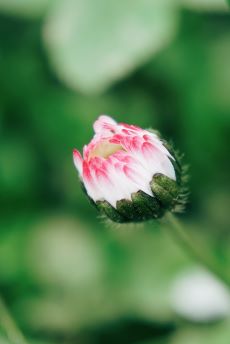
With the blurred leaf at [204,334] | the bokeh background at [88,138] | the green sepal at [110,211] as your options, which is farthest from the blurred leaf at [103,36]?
the green sepal at [110,211]

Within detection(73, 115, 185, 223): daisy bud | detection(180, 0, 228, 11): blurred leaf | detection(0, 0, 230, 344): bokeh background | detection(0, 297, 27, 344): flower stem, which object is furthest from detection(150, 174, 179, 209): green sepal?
detection(180, 0, 228, 11): blurred leaf

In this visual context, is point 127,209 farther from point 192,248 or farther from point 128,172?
point 192,248

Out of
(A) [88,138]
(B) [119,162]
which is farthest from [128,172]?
(A) [88,138]

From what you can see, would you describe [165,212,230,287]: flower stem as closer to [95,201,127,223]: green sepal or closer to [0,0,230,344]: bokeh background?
[95,201,127,223]: green sepal

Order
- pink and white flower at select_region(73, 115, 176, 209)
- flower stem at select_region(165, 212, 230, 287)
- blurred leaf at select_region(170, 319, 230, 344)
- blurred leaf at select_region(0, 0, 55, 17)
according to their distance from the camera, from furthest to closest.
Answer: blurred leaf at select_region(0, 0, 55, 17)
blurred leaf at select_region(170, 319, 230, 344)
flower stem at select_region(165, 212, 230, 287)
pink and white flower at select_region(73, 115, 176, 209)

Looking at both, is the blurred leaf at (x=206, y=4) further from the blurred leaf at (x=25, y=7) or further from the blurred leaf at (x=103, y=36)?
the blurred leaf at (x=25, y=7)

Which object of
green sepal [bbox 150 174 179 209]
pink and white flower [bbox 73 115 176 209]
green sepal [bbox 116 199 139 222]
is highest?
pink and white flower [bbox 73 115 176 209]

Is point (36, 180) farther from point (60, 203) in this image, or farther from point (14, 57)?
point (14, 57)
